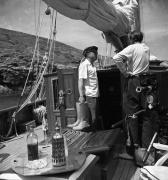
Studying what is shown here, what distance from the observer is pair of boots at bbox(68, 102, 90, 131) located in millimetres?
3176

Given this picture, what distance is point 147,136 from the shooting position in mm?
2490

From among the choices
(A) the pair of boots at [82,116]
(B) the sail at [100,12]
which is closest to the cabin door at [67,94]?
(A) the pair of boots at [82,116]

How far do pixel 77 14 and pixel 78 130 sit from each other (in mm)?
1684

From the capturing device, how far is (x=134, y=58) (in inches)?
99.9

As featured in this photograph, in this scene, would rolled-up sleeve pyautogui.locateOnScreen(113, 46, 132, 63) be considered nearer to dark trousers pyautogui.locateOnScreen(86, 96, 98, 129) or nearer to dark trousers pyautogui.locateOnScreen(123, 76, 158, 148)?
dark trousers pyautogui.locateOnScreen(123, 76, 158, 148)

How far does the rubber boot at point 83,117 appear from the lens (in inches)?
125

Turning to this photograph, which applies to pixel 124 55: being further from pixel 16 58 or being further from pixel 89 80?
pixel 16 58

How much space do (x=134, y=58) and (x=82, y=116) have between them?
3.42ft

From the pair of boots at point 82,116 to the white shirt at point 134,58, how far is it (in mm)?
834

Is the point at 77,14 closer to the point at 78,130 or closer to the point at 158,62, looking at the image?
the point at 78,130

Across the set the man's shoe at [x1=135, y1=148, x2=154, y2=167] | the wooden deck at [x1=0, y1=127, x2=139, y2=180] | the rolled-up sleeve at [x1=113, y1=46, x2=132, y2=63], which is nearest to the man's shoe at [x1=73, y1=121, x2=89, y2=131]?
the wooden deck at [x1=0, y1=127, x2=139, y2=180]

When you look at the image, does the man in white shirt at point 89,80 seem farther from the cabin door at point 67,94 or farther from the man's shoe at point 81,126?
the cabin door at point 67,94

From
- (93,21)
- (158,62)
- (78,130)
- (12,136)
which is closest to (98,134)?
(78,130)

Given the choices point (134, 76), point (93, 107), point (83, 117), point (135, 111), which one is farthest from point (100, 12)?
point (83, 117)
